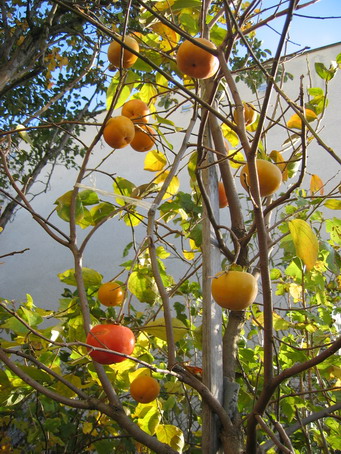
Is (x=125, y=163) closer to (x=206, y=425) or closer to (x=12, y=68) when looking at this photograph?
(x=12, y=68)

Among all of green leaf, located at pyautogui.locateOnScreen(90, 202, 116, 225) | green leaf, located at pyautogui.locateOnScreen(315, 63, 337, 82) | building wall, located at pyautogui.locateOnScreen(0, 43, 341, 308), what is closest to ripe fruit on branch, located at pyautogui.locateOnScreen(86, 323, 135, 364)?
green leaf, located at pyautogui.locateOnScreen(90, 202, 116, 225)

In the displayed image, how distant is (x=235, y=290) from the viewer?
593 mm

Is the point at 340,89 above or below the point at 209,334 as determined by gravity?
above

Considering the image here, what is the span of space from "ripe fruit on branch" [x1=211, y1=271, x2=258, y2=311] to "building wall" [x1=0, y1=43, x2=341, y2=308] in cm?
292

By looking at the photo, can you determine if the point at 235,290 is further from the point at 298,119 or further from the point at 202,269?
the point at 298,119

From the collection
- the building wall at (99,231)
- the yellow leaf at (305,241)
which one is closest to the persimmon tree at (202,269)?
the yellow leaf at (305,241)

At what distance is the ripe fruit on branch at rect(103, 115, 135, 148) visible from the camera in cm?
79

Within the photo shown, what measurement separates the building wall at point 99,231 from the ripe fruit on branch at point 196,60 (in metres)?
2.79

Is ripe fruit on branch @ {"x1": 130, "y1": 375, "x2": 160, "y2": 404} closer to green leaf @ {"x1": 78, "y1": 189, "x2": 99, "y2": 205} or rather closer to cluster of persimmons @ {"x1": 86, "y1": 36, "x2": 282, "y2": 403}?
cluster of persimmons @ {"x1": 86, "y1": 36, "x2": 282, "y2": 403}

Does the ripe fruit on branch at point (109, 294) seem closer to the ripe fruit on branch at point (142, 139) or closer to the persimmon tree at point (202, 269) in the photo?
the persimmon tree at point (202, 269)

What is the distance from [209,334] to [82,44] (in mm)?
2852

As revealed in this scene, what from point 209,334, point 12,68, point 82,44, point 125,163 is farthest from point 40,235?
point 209,334

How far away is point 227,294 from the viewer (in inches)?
23.5

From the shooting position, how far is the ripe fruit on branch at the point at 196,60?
697 millimetres
